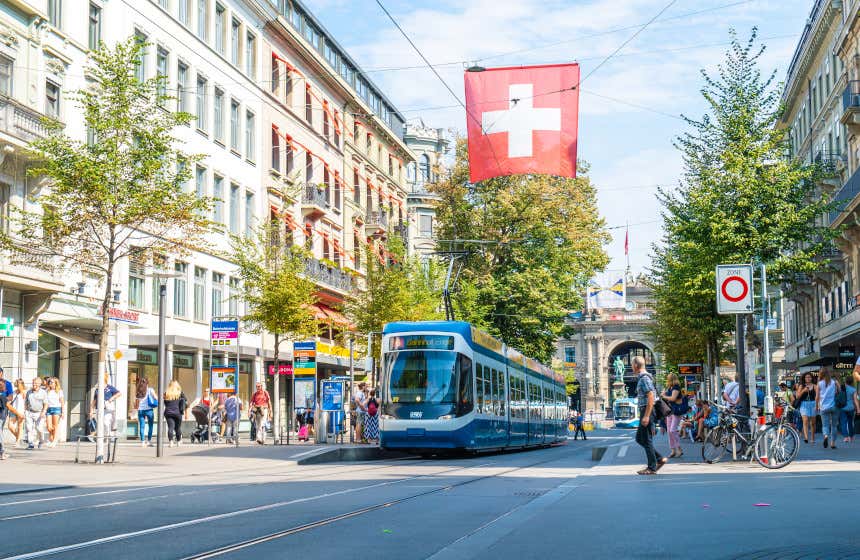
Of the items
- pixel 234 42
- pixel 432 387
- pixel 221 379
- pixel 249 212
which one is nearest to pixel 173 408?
pixel 221 379

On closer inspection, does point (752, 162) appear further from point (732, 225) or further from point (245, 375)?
point (245, 375)

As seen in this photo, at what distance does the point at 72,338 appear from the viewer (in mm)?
33438

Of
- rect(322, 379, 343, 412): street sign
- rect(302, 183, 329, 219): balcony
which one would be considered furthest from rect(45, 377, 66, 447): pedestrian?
rect(302, 183, 329, 219): balcony

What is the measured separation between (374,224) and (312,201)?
12.8 metres

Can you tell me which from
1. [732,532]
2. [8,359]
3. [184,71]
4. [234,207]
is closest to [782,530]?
[732,532]

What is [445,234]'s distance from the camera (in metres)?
56.3

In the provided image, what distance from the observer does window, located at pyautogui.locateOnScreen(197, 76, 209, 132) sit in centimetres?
4394

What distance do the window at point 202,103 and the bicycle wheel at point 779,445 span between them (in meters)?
29.9

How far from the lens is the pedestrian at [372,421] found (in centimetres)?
3331

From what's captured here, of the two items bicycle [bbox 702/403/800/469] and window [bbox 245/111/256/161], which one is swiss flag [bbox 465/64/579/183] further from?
window [bbox 245/111/256/161]

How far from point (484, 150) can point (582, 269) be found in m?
37.0

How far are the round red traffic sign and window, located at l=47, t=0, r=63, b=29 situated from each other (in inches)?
858

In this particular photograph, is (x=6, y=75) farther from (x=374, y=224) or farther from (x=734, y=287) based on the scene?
(x=374, y=224)

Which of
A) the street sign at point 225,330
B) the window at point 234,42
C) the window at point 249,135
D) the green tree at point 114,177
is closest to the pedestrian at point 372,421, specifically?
Result: the street sign at point 225,330
